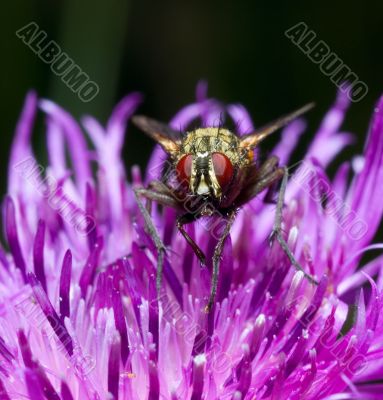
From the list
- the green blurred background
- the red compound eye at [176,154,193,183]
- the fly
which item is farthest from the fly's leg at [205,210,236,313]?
the green blurred background

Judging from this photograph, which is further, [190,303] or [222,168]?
[190,303]

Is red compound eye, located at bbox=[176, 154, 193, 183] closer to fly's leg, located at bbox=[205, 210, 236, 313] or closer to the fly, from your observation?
the fly

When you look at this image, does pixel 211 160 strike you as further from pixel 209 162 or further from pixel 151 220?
pixel 151 220

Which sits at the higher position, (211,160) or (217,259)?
(211,160)

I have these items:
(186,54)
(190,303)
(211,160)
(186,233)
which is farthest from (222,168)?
(186,54)

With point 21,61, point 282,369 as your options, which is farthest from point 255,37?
point 282,369

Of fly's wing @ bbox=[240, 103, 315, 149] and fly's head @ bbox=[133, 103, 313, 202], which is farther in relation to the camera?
fly's wing @ bbox=[240, 103, 315, 149]

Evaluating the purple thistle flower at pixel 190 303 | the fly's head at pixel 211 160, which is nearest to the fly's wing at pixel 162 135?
the fly's head at pixel 211 160
